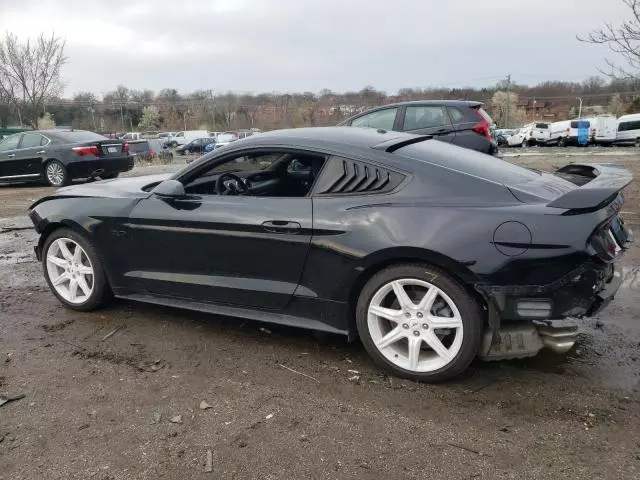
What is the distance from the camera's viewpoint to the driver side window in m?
3.66

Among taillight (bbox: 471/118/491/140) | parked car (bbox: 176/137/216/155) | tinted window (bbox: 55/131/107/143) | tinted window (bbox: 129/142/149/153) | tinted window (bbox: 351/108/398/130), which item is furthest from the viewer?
parked car (bbox: 176/137/216/155)

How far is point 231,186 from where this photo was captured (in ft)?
13.1

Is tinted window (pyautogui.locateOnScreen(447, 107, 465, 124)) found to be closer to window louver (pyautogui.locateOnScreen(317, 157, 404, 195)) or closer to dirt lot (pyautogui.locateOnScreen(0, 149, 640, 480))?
dirt lot (pyautogui.locateOnScreen(0, 149, 640, 480))

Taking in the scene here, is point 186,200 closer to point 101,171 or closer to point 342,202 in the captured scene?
point 342,202

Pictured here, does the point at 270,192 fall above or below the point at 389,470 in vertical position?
above

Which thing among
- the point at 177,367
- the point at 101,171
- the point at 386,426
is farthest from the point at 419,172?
the point at 101,171

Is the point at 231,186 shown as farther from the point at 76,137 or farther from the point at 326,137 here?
the point at 76,137

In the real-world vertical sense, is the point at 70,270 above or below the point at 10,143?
below

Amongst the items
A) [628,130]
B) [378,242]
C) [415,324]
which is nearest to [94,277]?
[378,242]

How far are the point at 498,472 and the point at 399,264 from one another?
1.17 m

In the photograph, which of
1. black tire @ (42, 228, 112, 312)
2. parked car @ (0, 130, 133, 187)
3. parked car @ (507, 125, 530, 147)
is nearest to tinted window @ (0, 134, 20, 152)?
parked car @ (0, 130, 133, 187)

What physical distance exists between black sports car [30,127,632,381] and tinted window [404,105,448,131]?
4.97 metres

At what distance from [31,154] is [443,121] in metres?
9.46

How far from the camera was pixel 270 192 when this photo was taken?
395 cm
